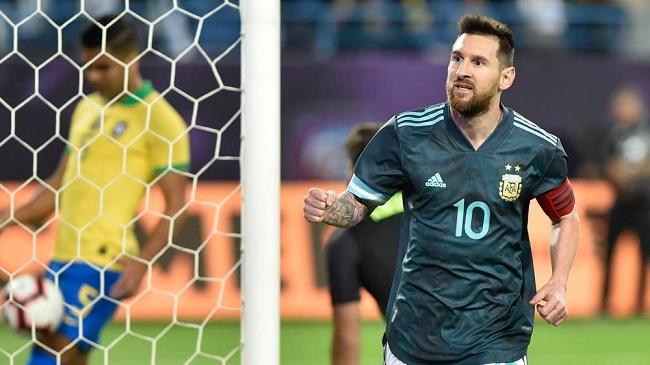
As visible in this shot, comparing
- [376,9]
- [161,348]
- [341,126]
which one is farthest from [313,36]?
[161,348]

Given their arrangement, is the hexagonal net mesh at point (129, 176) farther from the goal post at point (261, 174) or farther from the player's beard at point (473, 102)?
the player's beard at point (473, 102)

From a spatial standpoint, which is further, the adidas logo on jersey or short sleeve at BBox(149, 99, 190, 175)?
short sleeve at BBox(149, 99, 190, 175)

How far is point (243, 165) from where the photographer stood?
174 inches

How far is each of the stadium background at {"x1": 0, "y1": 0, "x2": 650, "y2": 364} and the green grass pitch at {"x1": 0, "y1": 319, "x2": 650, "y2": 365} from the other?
3cm

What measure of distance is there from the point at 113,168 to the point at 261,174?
185 centimetres

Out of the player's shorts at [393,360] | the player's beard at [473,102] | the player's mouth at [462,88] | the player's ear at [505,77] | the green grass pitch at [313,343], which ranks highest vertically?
the player's ear at [505,77]

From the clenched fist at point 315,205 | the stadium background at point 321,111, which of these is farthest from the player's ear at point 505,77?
the stadium background at point 321,111

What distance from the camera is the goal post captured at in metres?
4.35

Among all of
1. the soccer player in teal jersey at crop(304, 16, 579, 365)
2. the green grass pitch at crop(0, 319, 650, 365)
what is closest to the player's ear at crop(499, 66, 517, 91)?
the soccer player in teal jersey at crop(304, 16, 579, 365)

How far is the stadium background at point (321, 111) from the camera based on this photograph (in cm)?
1059

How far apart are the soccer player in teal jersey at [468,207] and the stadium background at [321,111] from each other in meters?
5.16

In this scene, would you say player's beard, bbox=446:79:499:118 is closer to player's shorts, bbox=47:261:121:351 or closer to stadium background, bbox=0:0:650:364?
player's shorts, bbox=47:261:121:351

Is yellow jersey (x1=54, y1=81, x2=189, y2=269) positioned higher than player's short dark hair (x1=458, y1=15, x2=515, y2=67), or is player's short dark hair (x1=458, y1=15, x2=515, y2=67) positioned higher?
player's short dark hair (x1=458, y1=15, x2=515, y2=67)

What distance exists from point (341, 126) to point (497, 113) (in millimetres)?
7688
